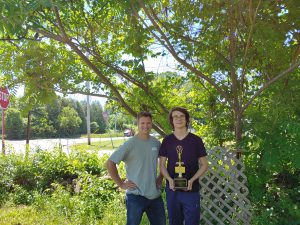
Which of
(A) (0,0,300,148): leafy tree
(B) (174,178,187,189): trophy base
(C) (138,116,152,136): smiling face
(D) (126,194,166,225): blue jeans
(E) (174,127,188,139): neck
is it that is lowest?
(D) (126,194,166,225): blue jeans

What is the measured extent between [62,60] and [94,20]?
72 cm

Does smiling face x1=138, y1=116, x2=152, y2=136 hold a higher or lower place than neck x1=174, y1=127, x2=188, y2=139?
higher

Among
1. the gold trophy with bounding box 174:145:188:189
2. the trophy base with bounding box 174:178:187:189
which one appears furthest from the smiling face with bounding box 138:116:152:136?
the trophy base with bounding box 174:178:187:189

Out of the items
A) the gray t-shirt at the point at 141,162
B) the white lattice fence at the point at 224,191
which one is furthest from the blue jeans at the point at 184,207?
the white lattice fence at the point at 224,191

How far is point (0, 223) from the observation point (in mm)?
5551

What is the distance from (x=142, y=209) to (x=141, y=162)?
18.0 inches

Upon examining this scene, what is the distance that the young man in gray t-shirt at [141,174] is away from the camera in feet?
11.4

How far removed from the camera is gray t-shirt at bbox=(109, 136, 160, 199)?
3.49m

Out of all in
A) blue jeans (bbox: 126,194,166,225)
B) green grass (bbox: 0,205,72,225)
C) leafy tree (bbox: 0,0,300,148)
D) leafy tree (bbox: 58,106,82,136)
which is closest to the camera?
blue jeans (bbox: 126,194,166,225)

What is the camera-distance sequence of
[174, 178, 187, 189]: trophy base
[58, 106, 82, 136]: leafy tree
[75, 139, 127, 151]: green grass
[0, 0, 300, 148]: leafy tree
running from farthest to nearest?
[58, 106, 82, 136]: leafy tree, [75, 139, 127, 151]: green grass, [0, 0, 300, 148]: leafy tree, [174, 178, 187, 189]: trophy base

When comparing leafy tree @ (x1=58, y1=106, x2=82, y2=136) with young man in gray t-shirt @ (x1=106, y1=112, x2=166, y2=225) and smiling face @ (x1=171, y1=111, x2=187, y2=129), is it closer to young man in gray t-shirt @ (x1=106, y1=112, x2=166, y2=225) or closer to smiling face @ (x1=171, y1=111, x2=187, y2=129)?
young man in gray t-shirt @ (x1=106, y1=112, x2=166, y2=225)

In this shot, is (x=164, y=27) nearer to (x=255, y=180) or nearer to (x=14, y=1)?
(x=255, y=180)

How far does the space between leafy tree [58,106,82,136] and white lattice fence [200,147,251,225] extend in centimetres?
1818

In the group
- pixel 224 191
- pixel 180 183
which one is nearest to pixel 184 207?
pixel 180 183
